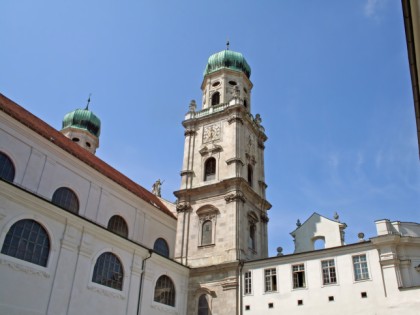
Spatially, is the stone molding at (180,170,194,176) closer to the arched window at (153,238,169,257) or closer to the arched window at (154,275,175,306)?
the arched window at (153,238,169,257)

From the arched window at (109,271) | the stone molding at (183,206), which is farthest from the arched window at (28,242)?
the stone molding at (183,206)

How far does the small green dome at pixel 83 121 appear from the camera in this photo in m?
48.3

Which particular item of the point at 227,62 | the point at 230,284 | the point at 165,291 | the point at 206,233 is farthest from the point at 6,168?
the point at 227,62

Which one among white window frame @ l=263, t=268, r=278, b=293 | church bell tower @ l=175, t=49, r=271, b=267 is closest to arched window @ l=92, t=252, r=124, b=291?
church bell tower @ l=175, t=49, r=271, b=267

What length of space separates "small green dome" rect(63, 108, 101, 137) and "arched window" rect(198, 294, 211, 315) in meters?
28.2

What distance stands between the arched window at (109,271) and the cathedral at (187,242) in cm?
7

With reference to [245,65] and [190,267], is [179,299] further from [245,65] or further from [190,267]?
[245,65]

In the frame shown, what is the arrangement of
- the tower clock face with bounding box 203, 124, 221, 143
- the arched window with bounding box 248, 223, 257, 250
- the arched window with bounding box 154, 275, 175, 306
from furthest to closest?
Answer: the tower clock face with bounding box 203, 124, 221, 143
the arched window with bounding box 248, 223, 257, 250
the arched window with bounding box 154, 275, 175, 306

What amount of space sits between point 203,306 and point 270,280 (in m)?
4.55

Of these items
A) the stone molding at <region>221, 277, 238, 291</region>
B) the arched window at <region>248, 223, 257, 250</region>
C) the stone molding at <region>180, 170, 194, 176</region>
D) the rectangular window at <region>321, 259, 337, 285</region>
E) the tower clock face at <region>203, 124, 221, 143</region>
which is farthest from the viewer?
the tower clock face at <region>203, 124, 221, 143</region>

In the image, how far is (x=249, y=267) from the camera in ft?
86.3

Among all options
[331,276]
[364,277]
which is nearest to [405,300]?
[364,277]

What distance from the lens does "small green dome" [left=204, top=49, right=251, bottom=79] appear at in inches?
1505

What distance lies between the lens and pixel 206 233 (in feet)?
97.3
